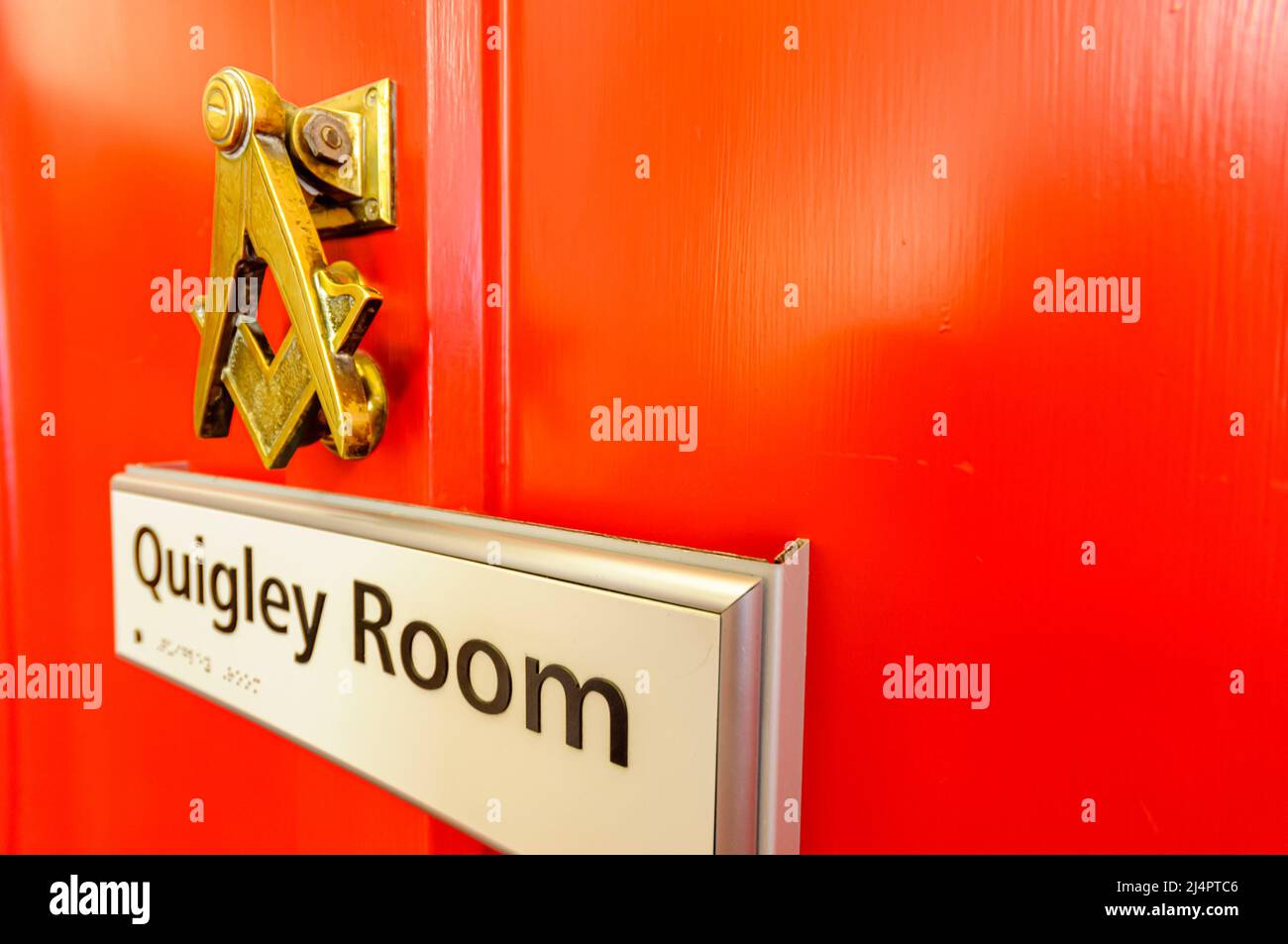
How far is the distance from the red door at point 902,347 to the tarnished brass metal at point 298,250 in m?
0.03

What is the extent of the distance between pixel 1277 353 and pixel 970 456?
0.13 m

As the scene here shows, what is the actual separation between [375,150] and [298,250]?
0.09 meters

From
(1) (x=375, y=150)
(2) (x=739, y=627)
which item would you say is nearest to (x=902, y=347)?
(2) (x=739, y=627)

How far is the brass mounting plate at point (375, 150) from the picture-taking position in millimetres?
452

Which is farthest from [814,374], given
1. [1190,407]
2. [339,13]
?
[339,13]

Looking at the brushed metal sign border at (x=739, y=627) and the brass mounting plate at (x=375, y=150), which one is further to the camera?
the brass mounting plate at (x=375, y=150)

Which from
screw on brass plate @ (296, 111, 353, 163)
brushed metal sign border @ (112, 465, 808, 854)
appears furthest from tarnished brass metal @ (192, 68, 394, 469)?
brushed metal sign border @ (112, 465, 808, 854)

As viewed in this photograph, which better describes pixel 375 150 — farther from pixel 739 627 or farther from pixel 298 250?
pixel 739 627

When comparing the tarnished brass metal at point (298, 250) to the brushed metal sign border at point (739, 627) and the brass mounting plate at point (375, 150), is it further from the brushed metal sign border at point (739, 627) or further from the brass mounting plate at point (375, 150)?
the brushed metal sign border at point (739, 627)

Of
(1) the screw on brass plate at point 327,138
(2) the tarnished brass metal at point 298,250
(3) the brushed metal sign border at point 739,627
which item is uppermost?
(1) the screw on brass plate at point 327,138

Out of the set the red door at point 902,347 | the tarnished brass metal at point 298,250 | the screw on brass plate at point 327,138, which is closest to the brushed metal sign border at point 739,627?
the red door at point 902,347

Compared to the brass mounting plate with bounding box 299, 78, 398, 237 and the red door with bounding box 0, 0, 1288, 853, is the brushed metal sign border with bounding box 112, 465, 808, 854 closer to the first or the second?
the red door with bounding box 0, 0, 1288, 853

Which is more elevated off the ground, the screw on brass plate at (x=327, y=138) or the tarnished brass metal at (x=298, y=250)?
the screw on brass plate at (x=327, y=138)

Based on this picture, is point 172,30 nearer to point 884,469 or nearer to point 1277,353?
point 884,469
